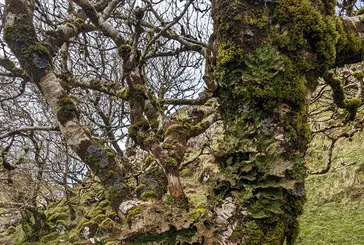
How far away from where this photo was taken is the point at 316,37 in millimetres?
1318

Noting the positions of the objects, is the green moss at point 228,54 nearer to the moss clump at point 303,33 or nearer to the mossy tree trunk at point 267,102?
Answer: the mossy tree trunk at point 267,102

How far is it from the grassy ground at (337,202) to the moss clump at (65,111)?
9.36 ft

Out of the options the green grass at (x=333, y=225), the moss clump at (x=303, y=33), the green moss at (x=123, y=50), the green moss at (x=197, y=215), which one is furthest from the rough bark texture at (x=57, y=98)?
the green grass at (x=333, y=225)

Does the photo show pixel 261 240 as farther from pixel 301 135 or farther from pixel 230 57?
pixel 230 57

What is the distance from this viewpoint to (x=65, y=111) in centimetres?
188

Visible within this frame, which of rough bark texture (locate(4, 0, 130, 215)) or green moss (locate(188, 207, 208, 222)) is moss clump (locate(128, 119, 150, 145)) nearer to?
rough bark texture (locate(4, 0, 130, 215))

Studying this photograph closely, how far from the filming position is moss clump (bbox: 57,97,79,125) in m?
1.87

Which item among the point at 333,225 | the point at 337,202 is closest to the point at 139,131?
the point at 333,225

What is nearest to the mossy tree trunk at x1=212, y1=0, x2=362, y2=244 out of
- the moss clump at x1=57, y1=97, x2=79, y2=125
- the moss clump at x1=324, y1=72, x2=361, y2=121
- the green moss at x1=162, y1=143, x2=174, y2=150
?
the moss clump at x1=324, y1=72, x2=361, y2=121

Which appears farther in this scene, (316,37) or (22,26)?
(22,26)

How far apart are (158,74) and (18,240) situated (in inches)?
149

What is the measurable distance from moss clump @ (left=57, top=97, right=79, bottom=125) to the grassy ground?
2854 millimetres

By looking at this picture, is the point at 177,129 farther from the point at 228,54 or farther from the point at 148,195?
the point at 228,54

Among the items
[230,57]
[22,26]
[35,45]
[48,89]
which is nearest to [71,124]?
[48,89]
